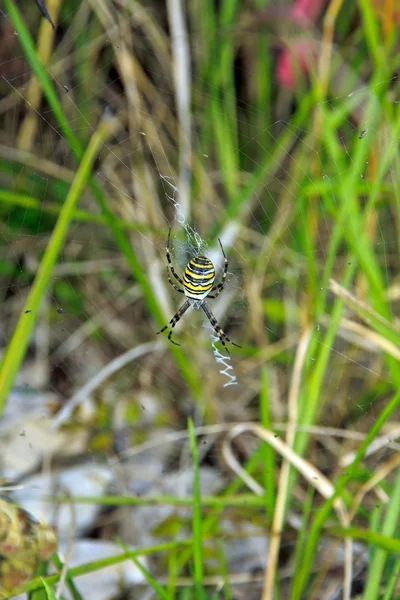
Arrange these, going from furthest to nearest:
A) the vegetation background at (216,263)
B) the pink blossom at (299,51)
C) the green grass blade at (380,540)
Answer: the pink blossom at (299,51)
the vegetation background at (216,263)
the green grass blade at (380,540)

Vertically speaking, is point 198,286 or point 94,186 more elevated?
point 94,186

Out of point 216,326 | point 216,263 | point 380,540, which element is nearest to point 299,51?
point 216,263

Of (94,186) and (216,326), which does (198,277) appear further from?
(94,186)

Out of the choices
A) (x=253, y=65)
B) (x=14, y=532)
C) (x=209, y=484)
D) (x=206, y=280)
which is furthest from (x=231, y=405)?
(x=253, y=65)

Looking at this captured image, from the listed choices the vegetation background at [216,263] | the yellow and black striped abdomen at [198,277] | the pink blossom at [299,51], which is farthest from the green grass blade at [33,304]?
the pink blossom at [299,51]

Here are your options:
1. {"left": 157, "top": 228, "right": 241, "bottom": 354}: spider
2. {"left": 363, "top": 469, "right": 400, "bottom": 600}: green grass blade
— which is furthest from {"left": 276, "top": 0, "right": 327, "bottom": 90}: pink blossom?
{"left": 363, "top": 469, "right": 400, "bottom": 600}: green grass blade

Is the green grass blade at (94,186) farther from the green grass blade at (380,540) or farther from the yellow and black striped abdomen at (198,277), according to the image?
the green grass blade at (380,540)

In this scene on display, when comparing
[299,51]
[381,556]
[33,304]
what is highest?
[299,51]

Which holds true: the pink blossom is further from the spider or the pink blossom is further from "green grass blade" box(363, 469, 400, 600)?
"green grass blade" box(363, 469, 400, 600)
